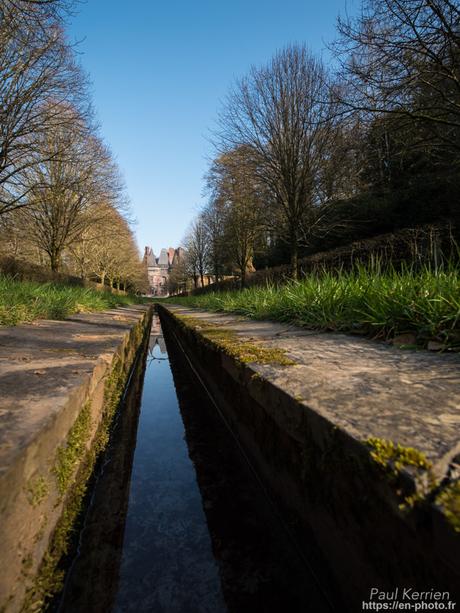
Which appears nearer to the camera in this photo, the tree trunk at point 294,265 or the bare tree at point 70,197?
the tree trunk at point 294,265

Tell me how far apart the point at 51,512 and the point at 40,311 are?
4.25 meters

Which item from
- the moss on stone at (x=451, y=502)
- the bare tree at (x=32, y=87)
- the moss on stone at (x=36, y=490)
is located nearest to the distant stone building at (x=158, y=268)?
the bare tree at (x=32, y=87)

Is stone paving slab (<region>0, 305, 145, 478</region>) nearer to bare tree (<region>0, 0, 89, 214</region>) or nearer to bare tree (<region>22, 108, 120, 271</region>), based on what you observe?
bare tree (<region>0, 0, 89, 214</region>)

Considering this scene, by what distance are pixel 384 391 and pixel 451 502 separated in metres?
0.63

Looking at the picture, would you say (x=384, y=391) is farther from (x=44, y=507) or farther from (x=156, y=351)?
(x=156, y=351)

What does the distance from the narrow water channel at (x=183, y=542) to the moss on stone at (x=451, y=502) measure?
64 cm

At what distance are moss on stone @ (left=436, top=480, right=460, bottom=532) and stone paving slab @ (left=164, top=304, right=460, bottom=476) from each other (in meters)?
0.05

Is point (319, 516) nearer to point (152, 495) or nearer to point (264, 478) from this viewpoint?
point (264, 478)

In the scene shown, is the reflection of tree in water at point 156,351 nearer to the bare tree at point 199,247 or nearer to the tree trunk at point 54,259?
the tree trunk at point 54,259

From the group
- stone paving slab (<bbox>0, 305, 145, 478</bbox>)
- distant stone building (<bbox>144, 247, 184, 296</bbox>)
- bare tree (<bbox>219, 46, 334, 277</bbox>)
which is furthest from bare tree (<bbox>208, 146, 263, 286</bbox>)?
distant stone building (<bbox>144, 247, 184, 296</bbox>)

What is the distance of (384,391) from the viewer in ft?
3.64

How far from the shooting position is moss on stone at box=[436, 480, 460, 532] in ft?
1.55

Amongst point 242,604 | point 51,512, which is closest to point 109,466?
point 51,512

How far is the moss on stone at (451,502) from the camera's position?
473 millimetres
